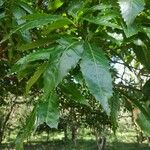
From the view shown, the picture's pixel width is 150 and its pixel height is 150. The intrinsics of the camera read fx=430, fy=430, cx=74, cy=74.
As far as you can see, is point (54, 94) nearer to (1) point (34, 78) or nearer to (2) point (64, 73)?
(1) point (34, 78)

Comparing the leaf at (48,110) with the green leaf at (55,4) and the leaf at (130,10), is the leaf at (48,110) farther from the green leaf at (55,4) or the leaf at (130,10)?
the green leaf at (55,4)

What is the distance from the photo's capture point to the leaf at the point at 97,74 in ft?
3.59

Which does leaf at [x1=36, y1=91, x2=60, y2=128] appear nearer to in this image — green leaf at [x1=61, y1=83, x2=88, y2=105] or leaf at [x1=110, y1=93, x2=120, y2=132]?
green leaf at [x1=61, y1=83, x2=88, y2=105]

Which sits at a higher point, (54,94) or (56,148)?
(56,148)

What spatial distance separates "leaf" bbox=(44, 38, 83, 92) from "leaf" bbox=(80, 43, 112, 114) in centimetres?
2

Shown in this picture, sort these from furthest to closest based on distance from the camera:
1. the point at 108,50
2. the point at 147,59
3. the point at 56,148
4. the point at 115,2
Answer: the point at 56,148 < the point at 108,50 < the point at 147,59 < the point at 115,2

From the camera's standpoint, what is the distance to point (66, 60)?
3.75 ft

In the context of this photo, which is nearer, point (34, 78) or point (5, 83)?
point (34, 78)

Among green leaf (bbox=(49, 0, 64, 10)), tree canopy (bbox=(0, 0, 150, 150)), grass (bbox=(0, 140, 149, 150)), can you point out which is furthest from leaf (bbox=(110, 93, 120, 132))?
grass (bbox=(0, 140, 149, 150))

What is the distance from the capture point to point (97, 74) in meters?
1.12

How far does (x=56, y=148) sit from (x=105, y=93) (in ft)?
46.3

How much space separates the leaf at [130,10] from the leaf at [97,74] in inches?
4.7

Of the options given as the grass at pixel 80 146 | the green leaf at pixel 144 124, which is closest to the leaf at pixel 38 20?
the green leaf at pixel 144 124

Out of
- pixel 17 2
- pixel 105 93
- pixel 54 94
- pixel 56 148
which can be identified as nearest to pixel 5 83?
pixel 17 2
